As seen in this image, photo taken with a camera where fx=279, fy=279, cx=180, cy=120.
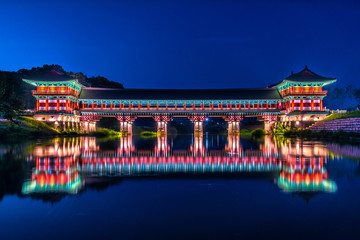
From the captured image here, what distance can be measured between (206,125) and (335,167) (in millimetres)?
70168

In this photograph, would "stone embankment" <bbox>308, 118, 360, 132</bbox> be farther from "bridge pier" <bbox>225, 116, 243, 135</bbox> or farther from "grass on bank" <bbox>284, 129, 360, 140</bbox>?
"bridge pier" <bbox>225, 116, 243, 135</bbox>

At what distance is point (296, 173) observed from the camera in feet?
30.9

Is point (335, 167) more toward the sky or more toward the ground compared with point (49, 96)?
Result: more toward the ground

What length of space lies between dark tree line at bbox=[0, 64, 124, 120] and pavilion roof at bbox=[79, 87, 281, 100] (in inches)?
390

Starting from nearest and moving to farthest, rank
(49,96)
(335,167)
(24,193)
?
1. (24,193)
2. (335,167)
3. (49,96)

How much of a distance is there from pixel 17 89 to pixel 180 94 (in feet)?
106

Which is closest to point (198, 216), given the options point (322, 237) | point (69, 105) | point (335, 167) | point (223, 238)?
point (223, 238)

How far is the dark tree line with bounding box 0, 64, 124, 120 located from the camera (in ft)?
122

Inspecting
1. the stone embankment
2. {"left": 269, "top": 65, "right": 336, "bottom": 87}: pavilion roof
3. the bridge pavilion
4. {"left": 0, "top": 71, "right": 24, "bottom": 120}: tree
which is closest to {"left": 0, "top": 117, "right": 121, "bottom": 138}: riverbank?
{"left": 0, "top": 71, "right": 24, "bottom": 120}: tree

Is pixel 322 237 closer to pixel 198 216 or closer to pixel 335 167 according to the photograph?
pixel 198 216

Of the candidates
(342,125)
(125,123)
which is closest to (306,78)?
(342,125)

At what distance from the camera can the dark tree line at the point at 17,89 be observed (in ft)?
122

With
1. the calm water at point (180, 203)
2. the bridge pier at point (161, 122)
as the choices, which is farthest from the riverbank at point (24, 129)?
the calm water at point (180, 203)

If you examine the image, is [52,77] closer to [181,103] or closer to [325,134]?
[181,103]
